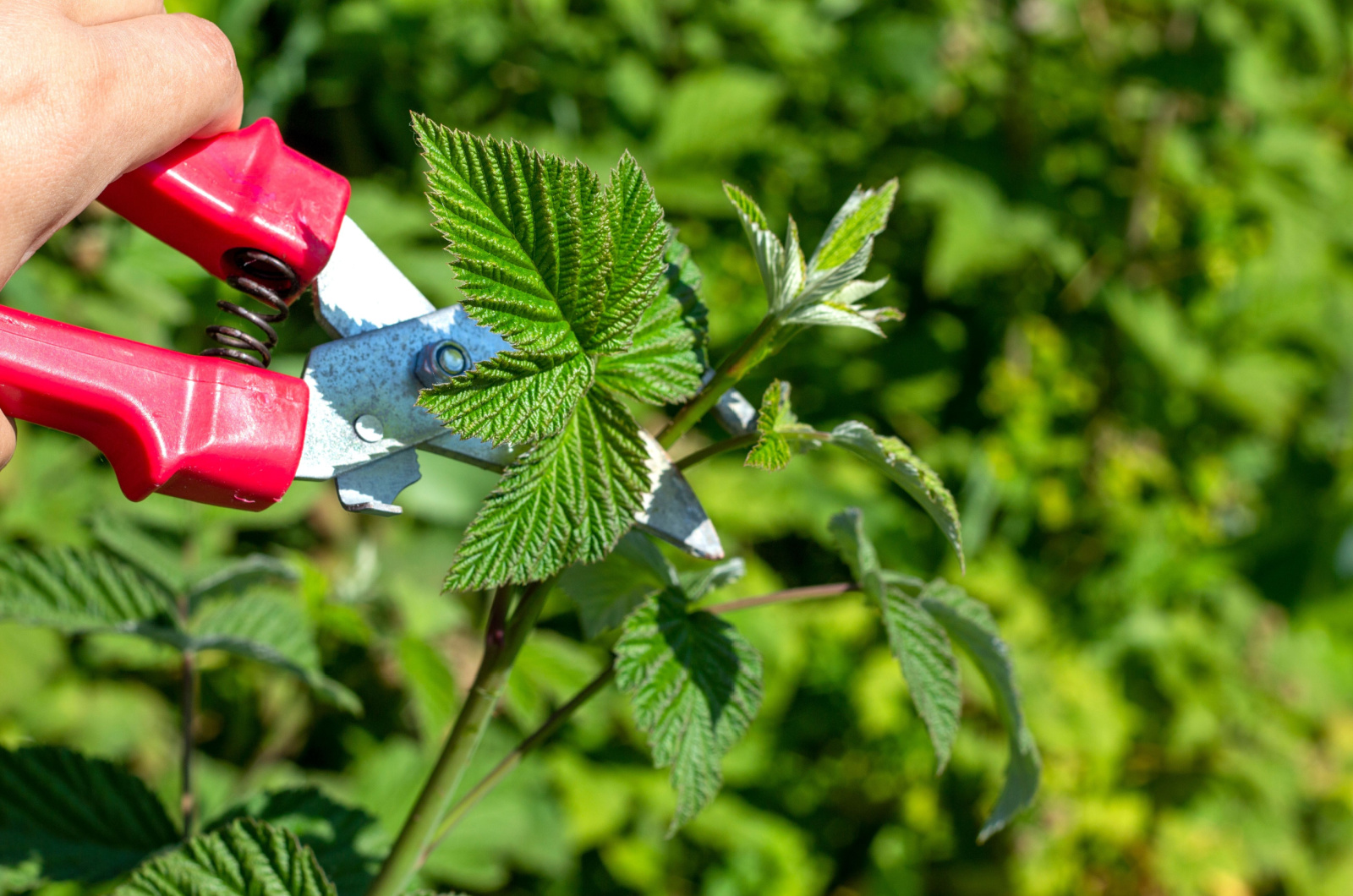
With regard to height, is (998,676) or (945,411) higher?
(998,676)

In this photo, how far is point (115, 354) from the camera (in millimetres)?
629

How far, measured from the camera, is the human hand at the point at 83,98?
0.56 meters

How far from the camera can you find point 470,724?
0.71 m

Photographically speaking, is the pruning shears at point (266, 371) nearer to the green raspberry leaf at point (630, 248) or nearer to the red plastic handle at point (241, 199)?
the red plastic handle at point (241, 199)

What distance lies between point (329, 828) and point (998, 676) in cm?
62

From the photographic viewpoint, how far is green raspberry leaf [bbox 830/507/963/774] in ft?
2.37

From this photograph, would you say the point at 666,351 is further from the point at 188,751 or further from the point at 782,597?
the point at 188,751

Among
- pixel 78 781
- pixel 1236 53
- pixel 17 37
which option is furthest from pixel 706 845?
pixel 1236 53

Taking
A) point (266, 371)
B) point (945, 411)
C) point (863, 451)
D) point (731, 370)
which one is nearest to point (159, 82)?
point (266, 371)

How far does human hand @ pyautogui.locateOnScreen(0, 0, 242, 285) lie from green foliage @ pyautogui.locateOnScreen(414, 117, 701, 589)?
0.65ft

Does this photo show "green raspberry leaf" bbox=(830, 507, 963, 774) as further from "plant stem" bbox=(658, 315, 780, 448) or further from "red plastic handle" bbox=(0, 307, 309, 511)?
"red plastic handle" bbox=(0, 307, 309, 511)

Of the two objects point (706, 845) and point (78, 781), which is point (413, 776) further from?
point (706, 845)

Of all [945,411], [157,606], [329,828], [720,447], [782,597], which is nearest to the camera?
[720,447]

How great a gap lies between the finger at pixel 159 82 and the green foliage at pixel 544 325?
196 millimetres
